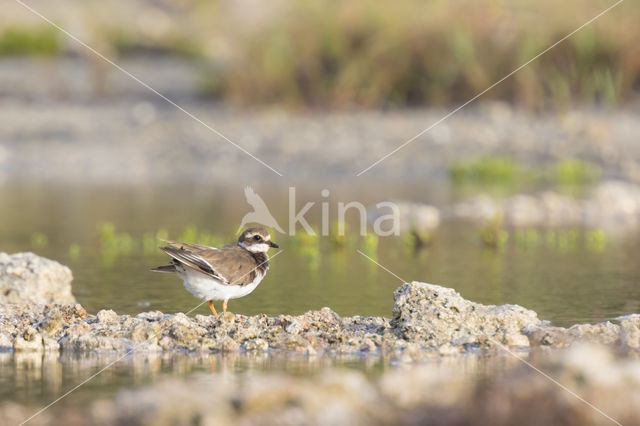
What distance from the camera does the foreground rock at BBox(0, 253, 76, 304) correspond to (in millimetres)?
9727

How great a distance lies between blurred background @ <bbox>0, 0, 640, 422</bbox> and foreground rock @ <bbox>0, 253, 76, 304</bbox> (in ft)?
14.0

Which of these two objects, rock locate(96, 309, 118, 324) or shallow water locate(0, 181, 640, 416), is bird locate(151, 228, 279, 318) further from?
shallow water locate(0, 181, 640, 416)

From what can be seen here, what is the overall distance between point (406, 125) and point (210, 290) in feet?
50.3

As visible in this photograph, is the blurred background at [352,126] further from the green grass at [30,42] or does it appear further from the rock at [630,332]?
the rock at [630,332]

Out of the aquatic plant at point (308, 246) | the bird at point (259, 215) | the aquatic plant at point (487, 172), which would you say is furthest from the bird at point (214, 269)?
the aquatic plant at point (487, 172)

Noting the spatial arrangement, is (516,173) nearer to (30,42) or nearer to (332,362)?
(332,362)

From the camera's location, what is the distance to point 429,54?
995 inches

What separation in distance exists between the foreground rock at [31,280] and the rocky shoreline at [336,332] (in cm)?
100

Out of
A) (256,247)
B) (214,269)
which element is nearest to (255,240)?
(256,247)

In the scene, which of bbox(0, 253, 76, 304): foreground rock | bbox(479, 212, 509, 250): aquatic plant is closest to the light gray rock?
bbox(479, 212, 509, 250): aquatic plant

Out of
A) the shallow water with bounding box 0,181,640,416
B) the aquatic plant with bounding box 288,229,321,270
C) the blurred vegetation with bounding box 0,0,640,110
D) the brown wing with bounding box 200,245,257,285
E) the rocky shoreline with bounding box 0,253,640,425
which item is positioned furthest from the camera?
the blurred vegetation with bounding box 0,0,640,110

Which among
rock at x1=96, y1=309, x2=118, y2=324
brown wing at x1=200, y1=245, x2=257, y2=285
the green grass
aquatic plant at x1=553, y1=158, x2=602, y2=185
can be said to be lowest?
rock at x1=96, y1=309, x2=118, y2=324

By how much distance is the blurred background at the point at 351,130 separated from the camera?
54.9 ft

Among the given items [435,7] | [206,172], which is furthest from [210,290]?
[435,7]
